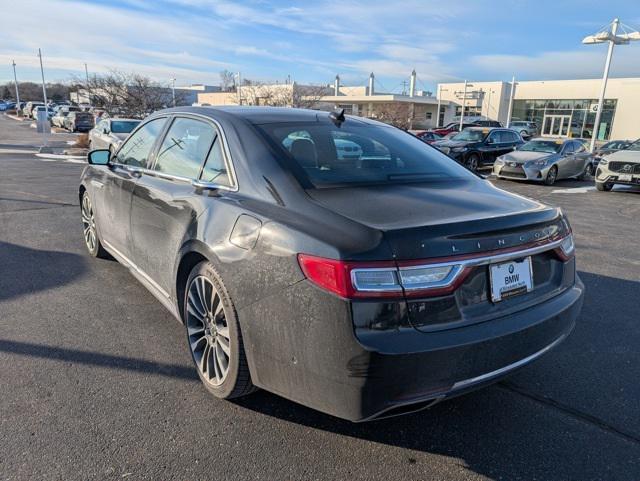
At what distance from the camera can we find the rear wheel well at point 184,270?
288 cm

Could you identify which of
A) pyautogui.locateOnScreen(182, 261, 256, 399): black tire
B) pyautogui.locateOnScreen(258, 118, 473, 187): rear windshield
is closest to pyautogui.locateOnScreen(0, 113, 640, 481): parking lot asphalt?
pyautogui.locateOnScreen(182, 261, 256, 399): black tire

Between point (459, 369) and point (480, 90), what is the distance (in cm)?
5939

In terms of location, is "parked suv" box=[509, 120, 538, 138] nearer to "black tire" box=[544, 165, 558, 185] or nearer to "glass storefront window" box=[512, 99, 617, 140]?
"glass storefront window" box=[512, 99, 617, 140]

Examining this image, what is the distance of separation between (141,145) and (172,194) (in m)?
1.15

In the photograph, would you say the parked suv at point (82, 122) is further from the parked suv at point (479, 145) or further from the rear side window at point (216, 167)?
the rear side window at point (216, 167)

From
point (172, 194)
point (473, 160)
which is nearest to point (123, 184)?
point (172, 194)

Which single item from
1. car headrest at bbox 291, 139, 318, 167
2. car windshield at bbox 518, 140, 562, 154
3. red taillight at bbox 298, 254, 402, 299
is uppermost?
car headrest at bbox 291, 139, 318, 167

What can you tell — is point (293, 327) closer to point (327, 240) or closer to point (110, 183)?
point (327, 240)

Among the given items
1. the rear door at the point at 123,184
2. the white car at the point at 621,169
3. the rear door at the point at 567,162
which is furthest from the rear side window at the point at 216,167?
the rear door at the point at 567,162

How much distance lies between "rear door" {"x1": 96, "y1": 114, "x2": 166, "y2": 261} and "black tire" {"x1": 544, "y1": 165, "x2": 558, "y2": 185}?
1309 centimetres

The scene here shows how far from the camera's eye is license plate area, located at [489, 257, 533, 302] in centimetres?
223

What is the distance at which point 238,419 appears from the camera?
267 cm

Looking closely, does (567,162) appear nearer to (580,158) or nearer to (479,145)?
(580,158)

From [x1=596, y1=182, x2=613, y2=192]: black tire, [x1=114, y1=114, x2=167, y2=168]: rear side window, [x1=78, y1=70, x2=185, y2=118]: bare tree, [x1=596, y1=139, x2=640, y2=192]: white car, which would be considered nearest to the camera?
[x1=114, y1=114, x2=167, y2=168]: rear side window
